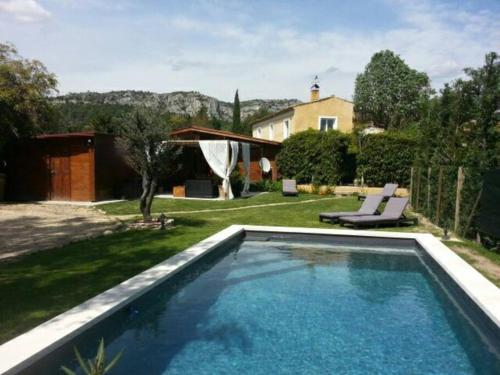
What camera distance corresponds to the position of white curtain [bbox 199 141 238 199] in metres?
19.8

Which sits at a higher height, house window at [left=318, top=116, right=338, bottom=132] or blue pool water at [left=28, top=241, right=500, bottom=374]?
house window at [left=318, top=116, right=338, bottom=132]

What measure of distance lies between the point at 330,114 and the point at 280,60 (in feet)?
21.1

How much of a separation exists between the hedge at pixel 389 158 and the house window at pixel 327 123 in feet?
23.4

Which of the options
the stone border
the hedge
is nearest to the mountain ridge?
the hedge

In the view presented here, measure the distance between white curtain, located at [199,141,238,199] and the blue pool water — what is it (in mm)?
11649

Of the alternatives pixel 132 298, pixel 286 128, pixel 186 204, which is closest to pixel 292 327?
pixel 132 298

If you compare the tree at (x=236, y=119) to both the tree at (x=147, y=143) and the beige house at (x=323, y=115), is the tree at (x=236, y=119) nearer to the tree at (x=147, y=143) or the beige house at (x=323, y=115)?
the beige house at (x=323, y=115)

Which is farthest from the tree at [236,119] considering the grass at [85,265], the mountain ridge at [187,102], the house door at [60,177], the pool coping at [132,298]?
the mountain ridge at [187,102]

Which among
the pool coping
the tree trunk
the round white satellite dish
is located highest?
the round white satellite dish

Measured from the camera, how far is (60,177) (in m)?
19.0

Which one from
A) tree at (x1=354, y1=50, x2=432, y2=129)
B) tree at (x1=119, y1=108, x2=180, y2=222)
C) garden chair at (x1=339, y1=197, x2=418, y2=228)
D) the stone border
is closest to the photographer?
the stone border

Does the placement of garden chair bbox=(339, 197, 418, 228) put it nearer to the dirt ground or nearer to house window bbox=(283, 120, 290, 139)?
the dirt ground

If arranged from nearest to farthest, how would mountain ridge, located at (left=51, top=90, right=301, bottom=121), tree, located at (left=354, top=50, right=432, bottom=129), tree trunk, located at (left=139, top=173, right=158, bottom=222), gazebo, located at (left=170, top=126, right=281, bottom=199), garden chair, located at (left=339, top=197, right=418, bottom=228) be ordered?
tree trunk, located at (left=139, top=173, right=158, bottom=222) < garden chair, located at (left=339, top=197, right=418, bottom=228) < gazebo, located at (left=170, top=126, right=281, bottom=199) < tree, located at (left=354, top=50, right=432, bottom=129) < mountain ridge, located at (left=51, top=90, right=301, bottom=121)

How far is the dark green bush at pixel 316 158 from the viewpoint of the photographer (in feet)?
76.4
